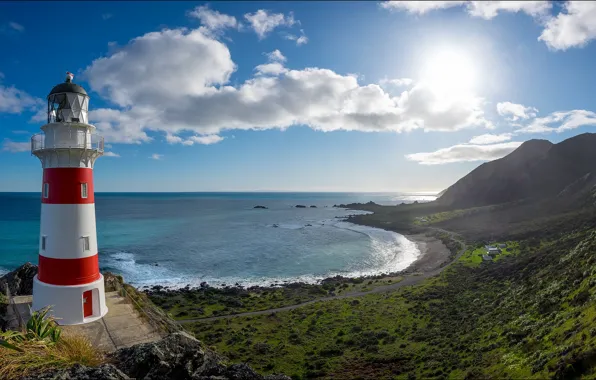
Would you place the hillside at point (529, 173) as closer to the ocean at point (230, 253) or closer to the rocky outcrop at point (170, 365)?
the ocean at point (230, 253)

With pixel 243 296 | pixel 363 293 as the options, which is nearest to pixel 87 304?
pixel 243 296

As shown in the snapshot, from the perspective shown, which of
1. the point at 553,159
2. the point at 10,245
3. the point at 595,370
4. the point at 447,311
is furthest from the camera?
the point at 553,159

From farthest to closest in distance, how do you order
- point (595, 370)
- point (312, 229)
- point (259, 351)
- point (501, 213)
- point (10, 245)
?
1. point (312, 229)
2. point (501, 213)
3. point (10, 245)
4. point (259, 351)
5. point (595, 370)

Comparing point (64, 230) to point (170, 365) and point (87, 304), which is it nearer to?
point (87, 304)

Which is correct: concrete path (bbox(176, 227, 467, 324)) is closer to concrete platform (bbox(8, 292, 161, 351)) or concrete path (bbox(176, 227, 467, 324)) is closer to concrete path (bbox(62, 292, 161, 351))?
concrete platform (bbox(8, 292, 161, 351))

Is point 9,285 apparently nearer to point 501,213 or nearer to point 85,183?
point 85,183

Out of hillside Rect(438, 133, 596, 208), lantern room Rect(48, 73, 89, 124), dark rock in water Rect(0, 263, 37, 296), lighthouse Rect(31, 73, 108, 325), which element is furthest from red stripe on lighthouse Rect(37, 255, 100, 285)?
hillside Rect(438, 133, 596, 208)

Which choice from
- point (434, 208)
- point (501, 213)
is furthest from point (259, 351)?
point (434, 208)
